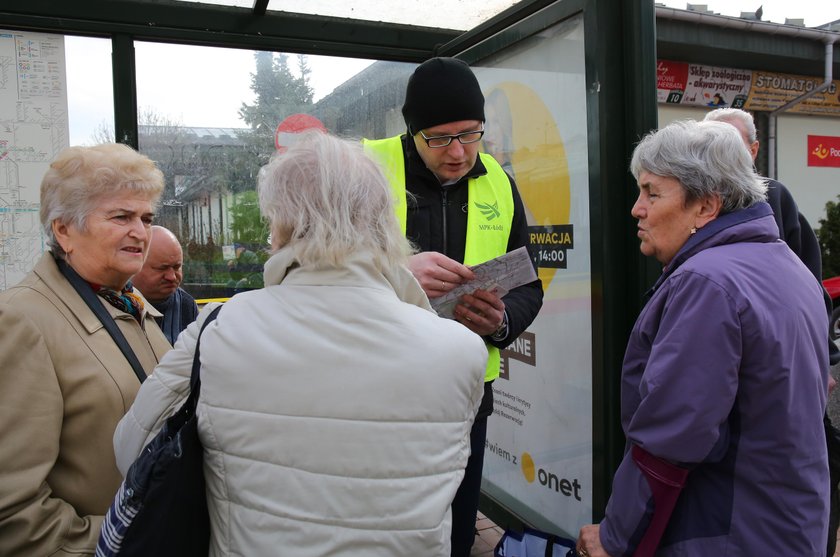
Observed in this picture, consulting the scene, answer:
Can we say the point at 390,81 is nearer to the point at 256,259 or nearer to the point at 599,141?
the point at 256,259

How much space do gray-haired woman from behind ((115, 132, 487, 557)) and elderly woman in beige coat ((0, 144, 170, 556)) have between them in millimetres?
340

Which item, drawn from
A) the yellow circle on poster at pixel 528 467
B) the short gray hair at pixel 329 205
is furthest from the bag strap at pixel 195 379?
the yellow circle on poster at pixel 528 467

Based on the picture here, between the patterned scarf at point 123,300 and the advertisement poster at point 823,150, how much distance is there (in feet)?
43.7

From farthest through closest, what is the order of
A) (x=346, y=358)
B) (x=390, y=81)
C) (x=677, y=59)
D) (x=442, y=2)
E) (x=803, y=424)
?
1. (x=677, y=59)
2. (x=390, y=81)
3. (x=442, y=2)
4. (x=803, y=424)
5. (x=346, y=358)

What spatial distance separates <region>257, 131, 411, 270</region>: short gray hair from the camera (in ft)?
4.30

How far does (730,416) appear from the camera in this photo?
1.68 m

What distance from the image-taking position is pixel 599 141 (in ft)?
8.68

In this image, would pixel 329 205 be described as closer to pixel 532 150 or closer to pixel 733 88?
pixel 532 150

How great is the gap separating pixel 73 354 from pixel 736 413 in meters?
1.70

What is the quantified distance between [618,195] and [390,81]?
1790 mm

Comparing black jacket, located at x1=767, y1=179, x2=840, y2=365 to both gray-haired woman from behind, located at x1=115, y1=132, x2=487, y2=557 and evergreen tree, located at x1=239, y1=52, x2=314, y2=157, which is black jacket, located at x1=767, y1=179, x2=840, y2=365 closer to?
gray-haired woman from behind, located at x1=115, y1=132, x2=487, y2=557

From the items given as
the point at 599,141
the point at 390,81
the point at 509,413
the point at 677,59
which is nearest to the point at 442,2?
the point at 390,81

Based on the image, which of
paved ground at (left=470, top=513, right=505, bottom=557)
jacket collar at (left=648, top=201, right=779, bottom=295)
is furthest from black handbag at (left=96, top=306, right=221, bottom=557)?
paved ground at (left=470, top=513, right=505, bottom=557)

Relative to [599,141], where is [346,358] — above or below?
below
